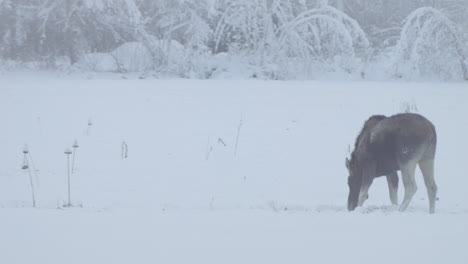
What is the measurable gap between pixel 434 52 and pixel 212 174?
15.7 metres

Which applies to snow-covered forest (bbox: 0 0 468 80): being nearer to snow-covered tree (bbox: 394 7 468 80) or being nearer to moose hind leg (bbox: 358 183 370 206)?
snow-covered tree (bbox: 394 7 468 80)

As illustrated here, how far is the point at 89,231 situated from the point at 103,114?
10.2 metres

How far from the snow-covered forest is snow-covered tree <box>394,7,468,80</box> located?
0.04 metres

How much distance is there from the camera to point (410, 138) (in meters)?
7.46

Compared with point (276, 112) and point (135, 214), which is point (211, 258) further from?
point (276, 112)

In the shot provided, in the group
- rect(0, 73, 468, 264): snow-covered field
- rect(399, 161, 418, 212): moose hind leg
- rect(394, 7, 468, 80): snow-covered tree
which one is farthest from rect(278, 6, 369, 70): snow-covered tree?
rect(399, 161, 418, 212): moose hind leg

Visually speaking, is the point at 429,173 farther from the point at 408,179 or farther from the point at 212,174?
the point at 212,174

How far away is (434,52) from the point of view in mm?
23234

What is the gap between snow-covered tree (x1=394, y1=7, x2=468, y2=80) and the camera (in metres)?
23.2

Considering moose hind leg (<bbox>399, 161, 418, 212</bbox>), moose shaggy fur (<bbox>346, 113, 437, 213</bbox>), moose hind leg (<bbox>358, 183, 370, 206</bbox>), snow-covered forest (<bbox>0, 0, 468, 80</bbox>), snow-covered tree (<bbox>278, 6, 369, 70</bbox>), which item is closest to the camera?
moose shaggy fur (<bbox>346, 113, 437, 213</bbox>)

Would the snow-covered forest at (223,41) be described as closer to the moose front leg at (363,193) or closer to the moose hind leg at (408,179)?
the moose front leg at (363,193)

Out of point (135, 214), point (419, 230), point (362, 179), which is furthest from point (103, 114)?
point (419, 230)

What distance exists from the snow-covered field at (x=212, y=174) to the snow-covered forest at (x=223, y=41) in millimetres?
2416

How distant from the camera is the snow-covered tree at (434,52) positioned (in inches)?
912
